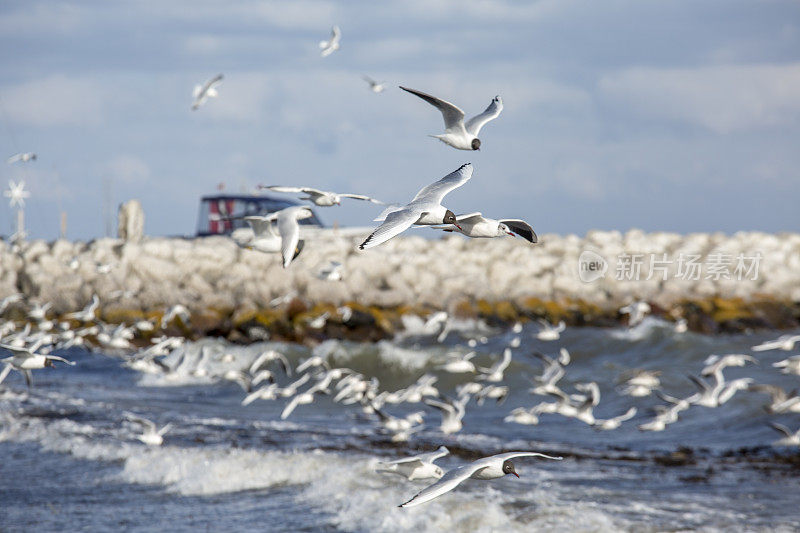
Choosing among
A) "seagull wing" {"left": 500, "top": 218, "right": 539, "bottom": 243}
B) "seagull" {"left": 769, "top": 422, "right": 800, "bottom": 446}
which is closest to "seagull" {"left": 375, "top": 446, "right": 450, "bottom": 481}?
"seagull wing" {"left": 500, "top": 218, "right": 539, "bottom": 243}

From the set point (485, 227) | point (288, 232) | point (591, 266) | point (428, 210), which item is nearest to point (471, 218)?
point (485, 227)

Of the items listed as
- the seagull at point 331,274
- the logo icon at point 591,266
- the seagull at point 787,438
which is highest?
the logo icon at point 591,266

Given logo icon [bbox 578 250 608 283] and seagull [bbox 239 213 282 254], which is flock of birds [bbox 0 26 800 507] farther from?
logo icon [bbox 578 250 608 283]

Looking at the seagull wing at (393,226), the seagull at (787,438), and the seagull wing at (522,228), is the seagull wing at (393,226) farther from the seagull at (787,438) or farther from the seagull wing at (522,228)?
the seagull at (787,438)

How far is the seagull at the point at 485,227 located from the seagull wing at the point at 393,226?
24.6 inches

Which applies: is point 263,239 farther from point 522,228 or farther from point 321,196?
point 522,228

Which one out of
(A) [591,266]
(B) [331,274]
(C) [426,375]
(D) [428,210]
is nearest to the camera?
(D) [428,210]

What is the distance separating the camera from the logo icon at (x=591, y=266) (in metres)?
30.1

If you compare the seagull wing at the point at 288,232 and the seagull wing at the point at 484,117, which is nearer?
the seagull wing at the point at 288,232

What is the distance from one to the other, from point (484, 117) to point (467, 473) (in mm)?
3690

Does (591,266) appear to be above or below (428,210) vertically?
above

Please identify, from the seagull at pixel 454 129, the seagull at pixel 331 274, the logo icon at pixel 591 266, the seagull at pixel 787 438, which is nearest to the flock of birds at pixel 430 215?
the seagull at pixel 454 129

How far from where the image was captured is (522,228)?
6766mm

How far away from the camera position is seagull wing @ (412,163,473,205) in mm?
6574
